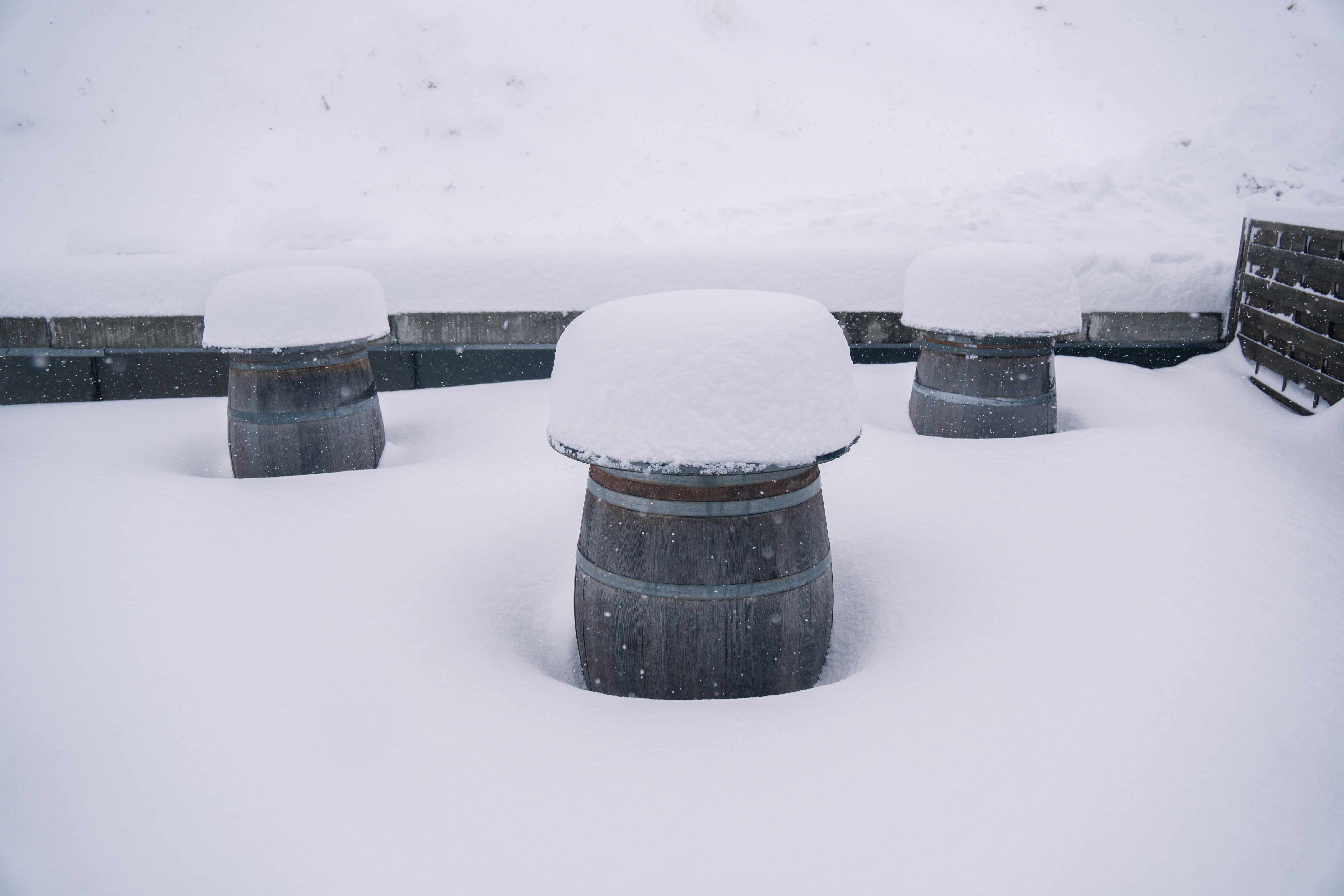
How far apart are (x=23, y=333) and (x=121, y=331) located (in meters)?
0.50

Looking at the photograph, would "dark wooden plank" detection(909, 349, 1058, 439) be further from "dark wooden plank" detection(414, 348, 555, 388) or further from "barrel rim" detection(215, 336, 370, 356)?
"barrel rim" detection(215, 336, 370, 356)

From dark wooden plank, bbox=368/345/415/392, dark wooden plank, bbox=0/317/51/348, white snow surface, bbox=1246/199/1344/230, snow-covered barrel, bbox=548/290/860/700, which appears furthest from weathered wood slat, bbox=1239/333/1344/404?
dark wooden plank, bbox=0/317/51/348

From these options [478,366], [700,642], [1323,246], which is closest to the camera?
[700,642]

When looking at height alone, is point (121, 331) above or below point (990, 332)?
below

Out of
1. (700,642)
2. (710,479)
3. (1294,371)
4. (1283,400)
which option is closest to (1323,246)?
(1294,371)

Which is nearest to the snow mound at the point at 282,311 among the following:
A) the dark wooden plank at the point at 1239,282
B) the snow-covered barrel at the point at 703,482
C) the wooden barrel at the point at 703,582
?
the snow-covered barrel at the point at 703,482

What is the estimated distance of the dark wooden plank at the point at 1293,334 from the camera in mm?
3623

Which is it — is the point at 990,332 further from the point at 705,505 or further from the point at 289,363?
the point at 289,363

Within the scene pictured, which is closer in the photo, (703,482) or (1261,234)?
(703,482)

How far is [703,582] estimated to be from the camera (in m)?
1.93

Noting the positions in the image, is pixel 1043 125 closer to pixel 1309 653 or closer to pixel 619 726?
pixel 1309 653

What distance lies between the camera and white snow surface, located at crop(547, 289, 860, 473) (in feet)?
5.71

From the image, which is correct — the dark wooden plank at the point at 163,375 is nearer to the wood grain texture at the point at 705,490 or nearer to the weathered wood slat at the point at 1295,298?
the wood grain texture at the point at 705,490

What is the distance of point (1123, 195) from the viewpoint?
605cm
